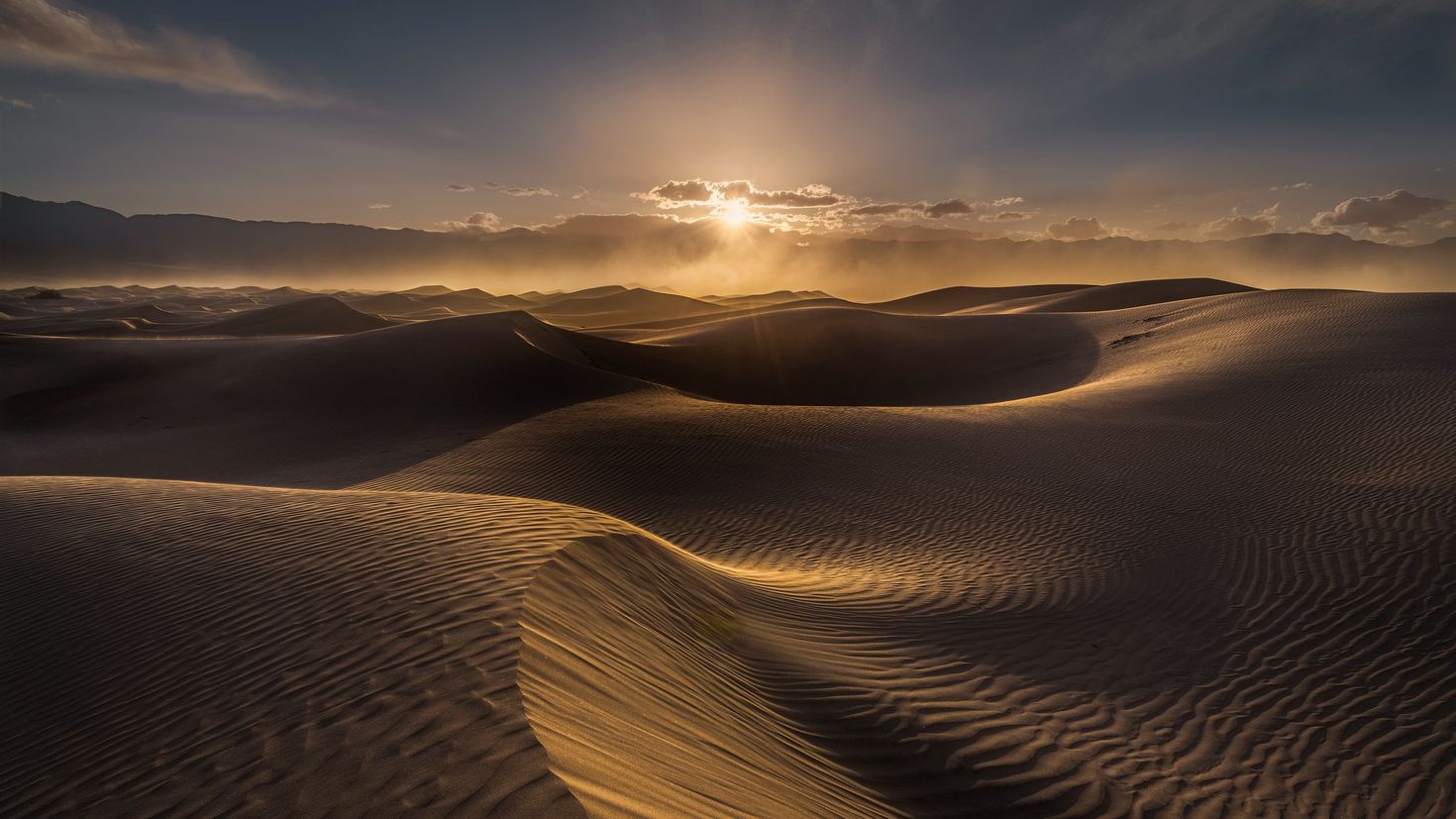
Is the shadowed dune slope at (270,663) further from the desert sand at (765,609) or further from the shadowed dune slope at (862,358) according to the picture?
the shadowed dune slope at (862,358)

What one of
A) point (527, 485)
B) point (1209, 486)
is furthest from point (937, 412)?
point (527, 485)

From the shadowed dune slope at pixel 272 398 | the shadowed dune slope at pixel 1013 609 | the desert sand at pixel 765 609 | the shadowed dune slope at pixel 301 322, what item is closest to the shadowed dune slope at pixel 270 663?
the desert sand at pixel 765 609

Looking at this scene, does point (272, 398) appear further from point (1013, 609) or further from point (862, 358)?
point (862, 358)

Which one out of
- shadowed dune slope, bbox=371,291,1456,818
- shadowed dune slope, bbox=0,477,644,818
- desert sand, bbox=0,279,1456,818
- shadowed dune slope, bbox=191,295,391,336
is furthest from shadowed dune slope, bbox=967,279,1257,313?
shadowed dune slope, bbox=0,477,644,818

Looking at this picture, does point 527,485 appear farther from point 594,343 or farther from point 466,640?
point 594,343

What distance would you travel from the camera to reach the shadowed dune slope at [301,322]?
50.1 m

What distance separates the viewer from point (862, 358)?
1401 inches

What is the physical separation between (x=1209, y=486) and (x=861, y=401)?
→ 1959 centimetres

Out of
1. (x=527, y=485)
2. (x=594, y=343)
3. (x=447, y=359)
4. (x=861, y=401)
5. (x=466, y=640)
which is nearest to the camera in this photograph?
(x=466, y=640)

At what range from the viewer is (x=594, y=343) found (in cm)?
3406

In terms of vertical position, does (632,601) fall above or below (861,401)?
above

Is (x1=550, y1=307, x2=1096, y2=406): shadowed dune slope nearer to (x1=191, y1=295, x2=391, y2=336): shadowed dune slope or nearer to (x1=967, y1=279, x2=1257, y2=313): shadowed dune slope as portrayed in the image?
(x1=967, y1=279, x2=1257, y2=313): shadowed dune slope

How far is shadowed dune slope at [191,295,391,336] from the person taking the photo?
50062 mm

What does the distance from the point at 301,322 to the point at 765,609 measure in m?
57.1
